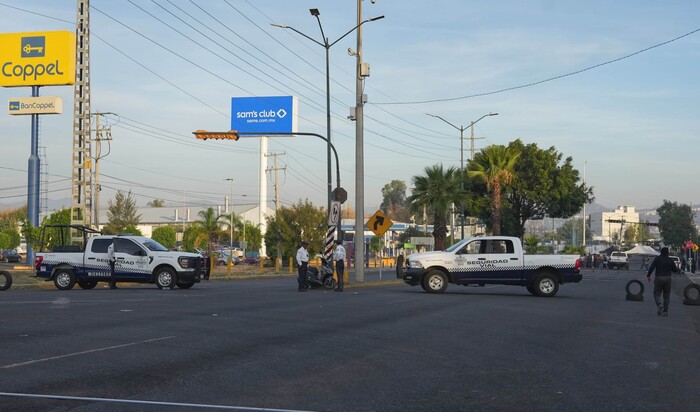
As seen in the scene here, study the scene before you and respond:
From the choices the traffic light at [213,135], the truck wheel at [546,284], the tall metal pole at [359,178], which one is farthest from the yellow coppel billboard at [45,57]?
the truck wheel at [546,284]

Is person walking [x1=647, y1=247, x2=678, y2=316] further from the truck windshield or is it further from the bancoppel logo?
the bancoppel logo

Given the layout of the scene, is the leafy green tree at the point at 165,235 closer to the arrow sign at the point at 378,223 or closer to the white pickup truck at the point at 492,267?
the arrow sign at the point at 378,223

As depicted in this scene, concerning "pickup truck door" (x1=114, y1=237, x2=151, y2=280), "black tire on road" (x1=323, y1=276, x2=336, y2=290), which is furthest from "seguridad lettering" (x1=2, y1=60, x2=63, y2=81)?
"black tire on road" (x1=323, y1=276, x2=336, y2=290)

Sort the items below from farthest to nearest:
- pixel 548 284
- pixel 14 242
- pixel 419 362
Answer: pixel 14 242 → pixel 548 284 → pixel 419 362

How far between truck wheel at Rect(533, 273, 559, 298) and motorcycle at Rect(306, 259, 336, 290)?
7328 mm

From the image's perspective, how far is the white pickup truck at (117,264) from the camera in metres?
29.1

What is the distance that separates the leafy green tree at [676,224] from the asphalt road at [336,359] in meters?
137

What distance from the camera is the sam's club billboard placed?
2857 inches

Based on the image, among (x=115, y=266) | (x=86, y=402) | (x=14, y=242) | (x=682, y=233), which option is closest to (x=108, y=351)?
(x=86, y=402)

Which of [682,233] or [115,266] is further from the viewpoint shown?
[682,233]

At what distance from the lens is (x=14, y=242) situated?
116 m

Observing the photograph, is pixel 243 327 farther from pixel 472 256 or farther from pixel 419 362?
pixel 472 256

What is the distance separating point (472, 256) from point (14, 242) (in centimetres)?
10133

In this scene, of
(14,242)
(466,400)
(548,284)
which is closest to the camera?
(466,400)
